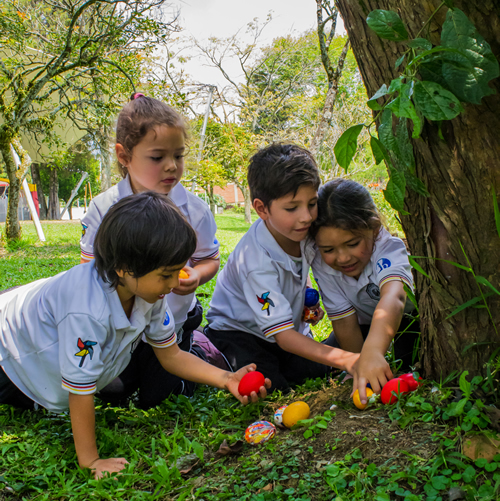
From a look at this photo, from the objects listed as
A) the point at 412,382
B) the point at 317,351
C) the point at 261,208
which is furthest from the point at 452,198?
the point at 261,208

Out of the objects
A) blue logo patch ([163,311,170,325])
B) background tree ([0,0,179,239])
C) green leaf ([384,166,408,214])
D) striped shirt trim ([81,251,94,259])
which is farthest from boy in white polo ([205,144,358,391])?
background tree ([0,0,179,239])

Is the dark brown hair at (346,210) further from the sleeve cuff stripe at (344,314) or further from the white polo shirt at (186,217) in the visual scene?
the white polo shirt at (186,217)

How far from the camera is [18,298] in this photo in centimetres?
237

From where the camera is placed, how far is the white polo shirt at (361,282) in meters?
2.45

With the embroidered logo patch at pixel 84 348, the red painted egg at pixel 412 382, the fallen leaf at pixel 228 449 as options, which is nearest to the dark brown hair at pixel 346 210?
the red painted egg at pixel 412 382

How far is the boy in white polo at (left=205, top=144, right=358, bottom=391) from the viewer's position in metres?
2.46

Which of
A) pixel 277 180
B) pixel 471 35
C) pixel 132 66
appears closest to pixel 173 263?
pixel 277 180

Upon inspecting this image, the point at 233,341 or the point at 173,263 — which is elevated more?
the point at 173,263

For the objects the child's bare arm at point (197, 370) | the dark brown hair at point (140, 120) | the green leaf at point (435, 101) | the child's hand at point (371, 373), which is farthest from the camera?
the dark brown hair at point (140, 120)

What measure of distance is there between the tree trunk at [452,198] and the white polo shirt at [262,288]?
0.81 meters

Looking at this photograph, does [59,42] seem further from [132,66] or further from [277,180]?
[277,180]

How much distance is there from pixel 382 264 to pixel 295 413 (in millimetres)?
903

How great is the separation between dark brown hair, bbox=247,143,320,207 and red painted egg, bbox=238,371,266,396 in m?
Answer: 0.98

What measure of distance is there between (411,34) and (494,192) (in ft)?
1.95
